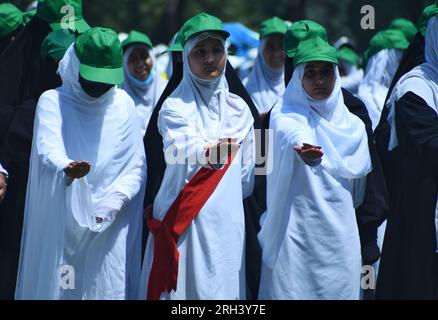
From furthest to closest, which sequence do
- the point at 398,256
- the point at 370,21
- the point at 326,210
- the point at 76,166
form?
the point at 370,21 < the point at 398,256 < the point at 326,210 < the point at 76,166

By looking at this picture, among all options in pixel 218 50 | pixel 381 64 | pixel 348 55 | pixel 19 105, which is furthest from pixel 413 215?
pixel 348 55

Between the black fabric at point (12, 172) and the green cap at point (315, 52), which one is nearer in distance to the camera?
the green cap at point (315, 52)

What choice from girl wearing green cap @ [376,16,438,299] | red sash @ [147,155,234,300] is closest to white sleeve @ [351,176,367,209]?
girl wearing green cap @ [376,16,438,299]

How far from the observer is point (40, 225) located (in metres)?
5.87

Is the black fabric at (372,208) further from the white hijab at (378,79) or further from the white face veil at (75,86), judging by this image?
the white hijab at (378,79)

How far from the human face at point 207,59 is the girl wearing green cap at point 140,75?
3709 millimetres

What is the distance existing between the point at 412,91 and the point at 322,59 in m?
0.64

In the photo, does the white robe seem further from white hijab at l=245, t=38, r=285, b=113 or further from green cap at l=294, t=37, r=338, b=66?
white hijab at l=245, t=38, r=285, b=113

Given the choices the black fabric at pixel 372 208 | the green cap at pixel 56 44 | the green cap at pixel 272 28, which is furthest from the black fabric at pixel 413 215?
the green cap at pixel 272 28

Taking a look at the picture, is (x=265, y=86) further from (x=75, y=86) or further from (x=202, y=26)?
(x=75, y=86)

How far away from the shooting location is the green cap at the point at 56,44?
6.63 metres

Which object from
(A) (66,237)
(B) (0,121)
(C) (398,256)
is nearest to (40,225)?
(A) (66,237)

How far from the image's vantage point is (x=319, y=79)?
6.03 m
